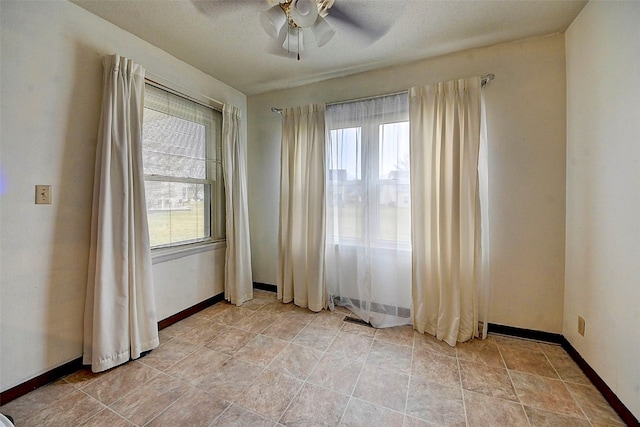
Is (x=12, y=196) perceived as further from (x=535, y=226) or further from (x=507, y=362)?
(x=535, y=226)

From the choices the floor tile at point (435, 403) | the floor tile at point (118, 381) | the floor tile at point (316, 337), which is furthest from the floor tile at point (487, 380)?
the floor tile at point (118, 381)

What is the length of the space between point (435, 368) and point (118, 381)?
84.2 inches

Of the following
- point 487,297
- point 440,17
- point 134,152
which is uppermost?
point 440,17

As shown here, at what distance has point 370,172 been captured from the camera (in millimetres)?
2387

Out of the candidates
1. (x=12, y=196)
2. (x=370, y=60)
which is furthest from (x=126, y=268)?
(x=370, y=60)

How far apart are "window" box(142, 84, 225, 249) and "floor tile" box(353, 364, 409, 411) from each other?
2.04 metres

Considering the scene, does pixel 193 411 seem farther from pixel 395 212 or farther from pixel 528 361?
pixel 528 361

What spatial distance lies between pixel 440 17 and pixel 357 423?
103 inches

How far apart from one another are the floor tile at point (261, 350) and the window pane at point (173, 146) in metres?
1.70

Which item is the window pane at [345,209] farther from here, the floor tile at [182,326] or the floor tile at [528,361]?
the floor tile at [182,326]

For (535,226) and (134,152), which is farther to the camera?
(535,226)

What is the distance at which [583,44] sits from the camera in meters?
1.66

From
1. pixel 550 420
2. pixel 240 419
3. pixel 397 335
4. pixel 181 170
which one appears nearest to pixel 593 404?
pixel 550 420

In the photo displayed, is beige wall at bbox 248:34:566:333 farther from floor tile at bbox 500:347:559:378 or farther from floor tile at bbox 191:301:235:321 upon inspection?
floor tile at bbox 191:301:235:321
